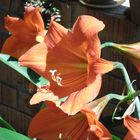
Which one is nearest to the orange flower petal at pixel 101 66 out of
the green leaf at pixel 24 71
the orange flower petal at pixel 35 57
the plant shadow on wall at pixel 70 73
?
the plant shadow on wall at pixel 70 73

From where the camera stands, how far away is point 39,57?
763 millimetres

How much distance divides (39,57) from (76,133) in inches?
5.7

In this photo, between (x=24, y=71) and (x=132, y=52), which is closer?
(x=132, y=52)

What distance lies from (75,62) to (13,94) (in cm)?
156

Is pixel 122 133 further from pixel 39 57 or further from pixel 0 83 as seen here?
pixel 39 57

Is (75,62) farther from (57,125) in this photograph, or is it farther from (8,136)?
(8,136)

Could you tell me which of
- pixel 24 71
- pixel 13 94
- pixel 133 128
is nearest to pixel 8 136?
pixel 24 71

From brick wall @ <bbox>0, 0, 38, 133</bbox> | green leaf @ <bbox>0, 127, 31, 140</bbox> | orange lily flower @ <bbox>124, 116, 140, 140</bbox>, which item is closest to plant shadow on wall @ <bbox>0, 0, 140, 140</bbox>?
orange lily flower @ <bbox>124, 116, 140, 140</bbox>

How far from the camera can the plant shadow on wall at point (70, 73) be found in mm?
672

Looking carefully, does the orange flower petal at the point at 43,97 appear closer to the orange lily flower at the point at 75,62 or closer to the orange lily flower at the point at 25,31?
the orange lily flower at the point at 75,62

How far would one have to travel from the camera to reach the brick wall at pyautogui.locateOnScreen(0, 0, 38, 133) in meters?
2.17

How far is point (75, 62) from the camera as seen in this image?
2.62ft

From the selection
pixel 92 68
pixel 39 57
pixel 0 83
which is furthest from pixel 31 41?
pixel 0 83

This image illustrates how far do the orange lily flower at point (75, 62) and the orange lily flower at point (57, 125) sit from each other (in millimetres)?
35
